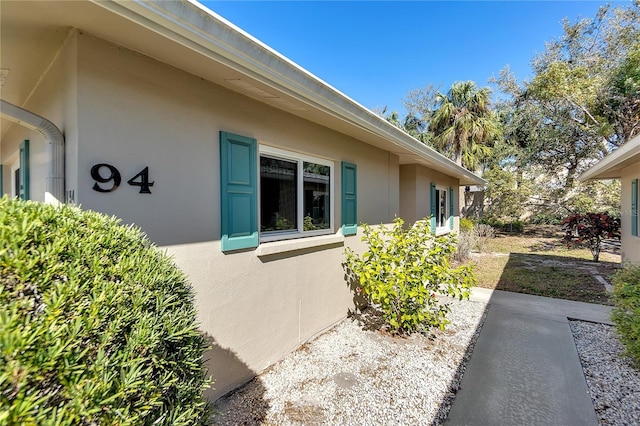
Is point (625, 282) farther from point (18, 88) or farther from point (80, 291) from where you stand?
point (18, 88)

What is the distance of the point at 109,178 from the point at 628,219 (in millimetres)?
12343

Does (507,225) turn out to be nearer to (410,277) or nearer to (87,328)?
(410,277)

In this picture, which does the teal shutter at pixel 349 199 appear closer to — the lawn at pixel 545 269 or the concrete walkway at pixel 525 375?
the concrete walkway at pixel 525 375

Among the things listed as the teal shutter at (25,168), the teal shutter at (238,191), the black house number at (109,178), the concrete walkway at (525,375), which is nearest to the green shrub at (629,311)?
the concrete walkway at (525,375)

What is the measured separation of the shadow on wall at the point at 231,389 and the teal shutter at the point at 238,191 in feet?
3.46

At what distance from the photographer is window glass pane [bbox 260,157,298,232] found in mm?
3785

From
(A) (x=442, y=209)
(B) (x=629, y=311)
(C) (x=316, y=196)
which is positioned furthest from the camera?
(A) (x=442, y=209)

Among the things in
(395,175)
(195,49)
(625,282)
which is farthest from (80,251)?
(395,175)

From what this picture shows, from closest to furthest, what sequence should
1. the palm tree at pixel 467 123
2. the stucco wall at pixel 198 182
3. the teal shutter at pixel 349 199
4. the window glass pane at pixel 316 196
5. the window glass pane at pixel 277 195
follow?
the stucco wall at pixel 198 182 → the window glass pane at pixel 277 195 → the window glass pane at pixel 316 196 → the teal shutter at pixel 349 199 → the palm tree at pixel 467 123

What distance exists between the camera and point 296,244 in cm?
398

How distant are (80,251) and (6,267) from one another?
263mm

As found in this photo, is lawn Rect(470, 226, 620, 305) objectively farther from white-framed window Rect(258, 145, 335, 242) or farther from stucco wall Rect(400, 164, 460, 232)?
white-framed window Rect(258, 145, 335, 242)

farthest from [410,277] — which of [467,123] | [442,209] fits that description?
[467,123]

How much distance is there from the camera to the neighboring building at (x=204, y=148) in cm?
220
